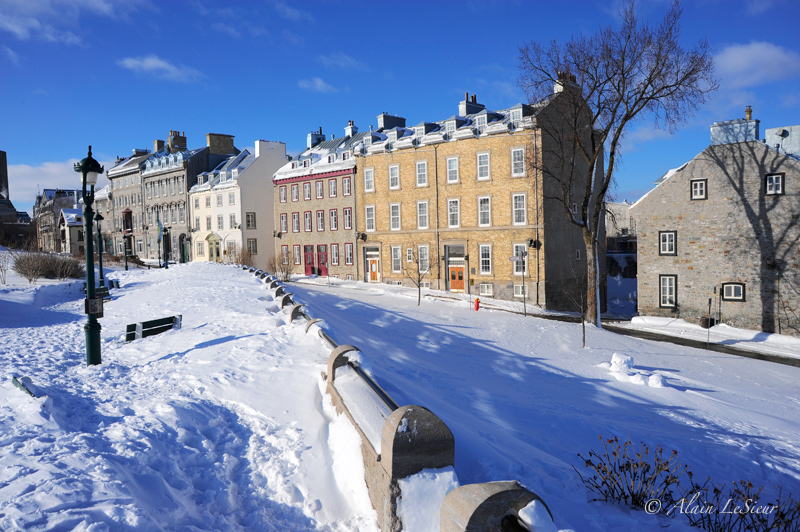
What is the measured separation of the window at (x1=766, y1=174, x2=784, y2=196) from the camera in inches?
954

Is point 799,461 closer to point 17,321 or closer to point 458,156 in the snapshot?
point 17,321

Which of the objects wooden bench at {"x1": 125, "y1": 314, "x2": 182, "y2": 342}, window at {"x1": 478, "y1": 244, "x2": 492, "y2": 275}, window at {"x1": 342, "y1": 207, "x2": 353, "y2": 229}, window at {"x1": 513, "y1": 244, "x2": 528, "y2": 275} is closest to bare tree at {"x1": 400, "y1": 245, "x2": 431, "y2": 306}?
window at {"x1": 478, "y1": 244, "x2": 492, "y2": 275}

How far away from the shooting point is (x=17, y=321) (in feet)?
57.8

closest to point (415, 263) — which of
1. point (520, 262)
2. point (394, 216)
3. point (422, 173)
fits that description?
point (394, 216)

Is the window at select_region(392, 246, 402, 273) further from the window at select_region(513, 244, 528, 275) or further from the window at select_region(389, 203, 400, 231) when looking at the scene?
the window at select_region(513, 244, 528, 275)

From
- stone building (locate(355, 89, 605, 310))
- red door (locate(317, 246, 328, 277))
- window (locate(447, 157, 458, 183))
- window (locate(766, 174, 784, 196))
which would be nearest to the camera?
window (locate(766, 174, 784, 196))

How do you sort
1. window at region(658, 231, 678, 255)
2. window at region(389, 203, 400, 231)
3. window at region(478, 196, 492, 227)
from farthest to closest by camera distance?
window at region(389, 203, 400, 231), window at region(478, 196, 492, 227), window at region(658, 231, 678, 255)

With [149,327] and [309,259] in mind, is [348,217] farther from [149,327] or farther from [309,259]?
[149,327]

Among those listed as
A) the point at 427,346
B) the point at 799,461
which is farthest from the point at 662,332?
the point at 799,461

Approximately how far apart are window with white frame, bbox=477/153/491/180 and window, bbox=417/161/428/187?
4238mm

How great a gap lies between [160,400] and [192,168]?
52336 mm

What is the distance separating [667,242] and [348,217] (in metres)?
23.7

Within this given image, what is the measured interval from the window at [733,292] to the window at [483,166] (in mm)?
14954

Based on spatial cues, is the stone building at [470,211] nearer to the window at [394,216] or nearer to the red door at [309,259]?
the window at [394,216]
